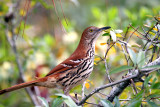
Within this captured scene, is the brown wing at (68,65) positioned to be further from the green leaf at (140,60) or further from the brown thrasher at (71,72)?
the green leaf at (140,60)

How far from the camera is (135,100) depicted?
1.77m

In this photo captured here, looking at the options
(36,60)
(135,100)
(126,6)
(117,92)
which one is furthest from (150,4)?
(135,100)

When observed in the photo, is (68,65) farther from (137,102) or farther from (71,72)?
(137,102)

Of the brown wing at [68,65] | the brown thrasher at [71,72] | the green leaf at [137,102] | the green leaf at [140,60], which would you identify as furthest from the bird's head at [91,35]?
the green leaf at [137,102]

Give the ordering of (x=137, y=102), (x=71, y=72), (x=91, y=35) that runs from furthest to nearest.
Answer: (x=91, y=35), (x=71, y=72), (x=137, y=102)

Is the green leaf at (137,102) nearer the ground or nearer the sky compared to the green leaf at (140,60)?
nearer the ground

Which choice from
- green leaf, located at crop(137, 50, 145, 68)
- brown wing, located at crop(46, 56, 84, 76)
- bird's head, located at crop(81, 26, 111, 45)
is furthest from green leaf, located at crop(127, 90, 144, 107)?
bird's head, located at crop(81, 26, 111, 45)

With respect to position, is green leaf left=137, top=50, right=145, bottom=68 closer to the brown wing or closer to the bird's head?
the brown wing

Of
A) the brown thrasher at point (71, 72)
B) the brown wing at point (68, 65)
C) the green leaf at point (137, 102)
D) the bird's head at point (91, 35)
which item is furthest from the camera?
the bird's head at point (91, 35)

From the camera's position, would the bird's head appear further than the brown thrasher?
Yes

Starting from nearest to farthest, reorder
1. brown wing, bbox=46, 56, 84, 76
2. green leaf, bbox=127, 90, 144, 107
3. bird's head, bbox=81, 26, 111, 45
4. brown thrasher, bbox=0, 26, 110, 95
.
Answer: green leaf, bbox=127, 90, 144, 107
brown thrasher, bbox=0, 26, 110, 95
brown wing, bbox=46, 56, 84, 76
bird's head, bbox=81, 26, 111, 45

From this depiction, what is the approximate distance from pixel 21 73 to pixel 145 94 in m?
2.85

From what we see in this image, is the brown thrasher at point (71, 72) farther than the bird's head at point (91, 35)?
No

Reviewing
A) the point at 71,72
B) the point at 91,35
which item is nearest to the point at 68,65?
the point at 71,72
